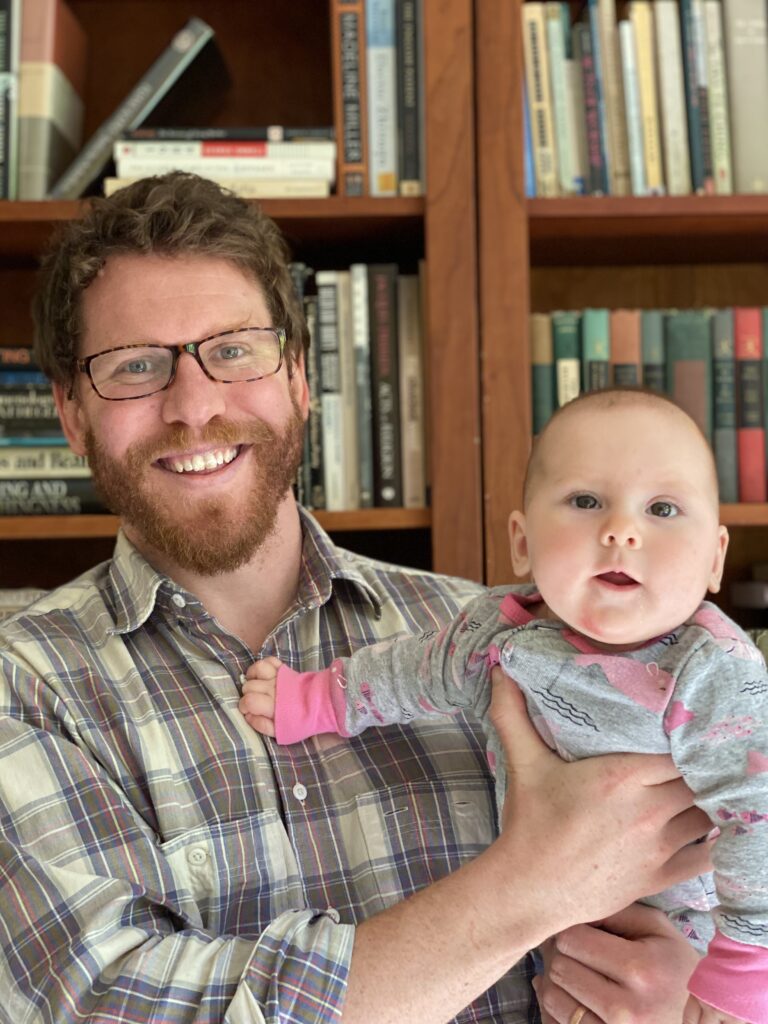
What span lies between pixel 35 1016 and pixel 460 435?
1016mm

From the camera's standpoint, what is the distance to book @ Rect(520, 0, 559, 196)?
175 cm

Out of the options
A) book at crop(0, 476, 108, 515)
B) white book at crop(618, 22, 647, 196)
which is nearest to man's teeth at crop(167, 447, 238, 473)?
book at crop(0, 476, 108, 515)

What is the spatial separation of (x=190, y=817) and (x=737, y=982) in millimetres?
601

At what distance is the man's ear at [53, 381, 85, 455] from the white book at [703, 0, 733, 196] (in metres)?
1.09

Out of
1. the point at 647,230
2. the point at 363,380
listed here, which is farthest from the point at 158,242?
the point at 647,230

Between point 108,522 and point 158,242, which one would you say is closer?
point 158,242

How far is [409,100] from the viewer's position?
5.70 feet

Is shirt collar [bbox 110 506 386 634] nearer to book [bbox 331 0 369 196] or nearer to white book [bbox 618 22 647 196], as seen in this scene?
book [bbox 331 0 369 196]

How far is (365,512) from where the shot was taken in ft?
5.70

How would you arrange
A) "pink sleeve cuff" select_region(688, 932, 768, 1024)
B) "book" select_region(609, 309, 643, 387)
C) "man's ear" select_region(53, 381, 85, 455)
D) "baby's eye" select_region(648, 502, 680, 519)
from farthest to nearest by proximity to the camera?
"book" select_region(609, 309, 643, 387)
"man's ear" select_region(53, 381, 85, 455)
"baby's eye" select_region(648, 502, 680, 519)
"pink sleeve cuff" select_region(688, 932, 768, 1024)

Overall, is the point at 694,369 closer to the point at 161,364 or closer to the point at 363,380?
the point at 363,380

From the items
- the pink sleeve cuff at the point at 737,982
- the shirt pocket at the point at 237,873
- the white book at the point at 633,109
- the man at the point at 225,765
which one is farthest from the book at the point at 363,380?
the pink sleeve cuff at the point at 737,982

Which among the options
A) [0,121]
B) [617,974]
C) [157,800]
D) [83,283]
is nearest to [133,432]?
[83,283]

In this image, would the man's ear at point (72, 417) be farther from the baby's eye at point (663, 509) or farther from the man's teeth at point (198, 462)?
the baby's eye at point (663, 509)
